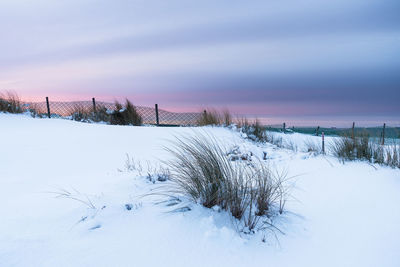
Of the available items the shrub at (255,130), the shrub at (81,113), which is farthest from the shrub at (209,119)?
the shrub at (81,113)

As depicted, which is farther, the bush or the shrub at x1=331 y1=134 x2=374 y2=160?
the bush

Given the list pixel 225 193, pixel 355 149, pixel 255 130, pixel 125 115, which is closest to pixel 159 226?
pixel 225 193

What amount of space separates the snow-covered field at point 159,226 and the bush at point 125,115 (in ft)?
27.4

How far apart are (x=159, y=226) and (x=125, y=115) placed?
35.9 feet

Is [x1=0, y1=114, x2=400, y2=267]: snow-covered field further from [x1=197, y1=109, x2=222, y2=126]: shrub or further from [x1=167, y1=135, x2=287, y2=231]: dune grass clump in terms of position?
[x1=197, y1=109, x2=222, y2=126]: shrub

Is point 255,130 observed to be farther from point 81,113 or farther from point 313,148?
point 81,113

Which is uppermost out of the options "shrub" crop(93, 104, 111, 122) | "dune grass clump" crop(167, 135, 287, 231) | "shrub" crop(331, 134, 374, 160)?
"shrub" crop(93, 104, 111, 122)

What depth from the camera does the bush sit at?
12234mm

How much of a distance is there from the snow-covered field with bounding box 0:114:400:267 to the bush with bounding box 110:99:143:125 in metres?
8.34

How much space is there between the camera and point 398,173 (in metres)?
4.31

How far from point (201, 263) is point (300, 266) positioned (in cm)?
68

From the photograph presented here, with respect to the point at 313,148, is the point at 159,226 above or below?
above

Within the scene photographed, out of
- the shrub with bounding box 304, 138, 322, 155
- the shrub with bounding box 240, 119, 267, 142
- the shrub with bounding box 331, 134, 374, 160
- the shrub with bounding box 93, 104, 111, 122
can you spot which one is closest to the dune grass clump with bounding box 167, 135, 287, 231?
the shrub with bounding box 331, 134, 374, 160

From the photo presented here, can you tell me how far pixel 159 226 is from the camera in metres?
1.90
